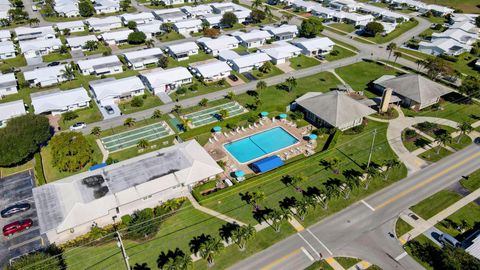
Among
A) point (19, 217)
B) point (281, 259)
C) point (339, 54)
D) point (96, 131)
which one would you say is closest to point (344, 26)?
point (339, 54)

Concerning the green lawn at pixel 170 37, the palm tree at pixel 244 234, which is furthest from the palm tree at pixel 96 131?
the green lawn at pixel 170 37

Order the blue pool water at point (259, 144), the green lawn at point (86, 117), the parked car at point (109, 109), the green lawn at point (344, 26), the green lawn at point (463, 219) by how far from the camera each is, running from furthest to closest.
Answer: the green lawn at point (344, 26)
the parked car at point (109, 109)
the green lawn at point (86, 117)
the blue pool water at point (259, 144)
the green lawn at point (463, 219)

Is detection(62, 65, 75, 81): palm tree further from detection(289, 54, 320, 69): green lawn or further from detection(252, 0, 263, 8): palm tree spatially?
detection(252, 0, 263, 8): palm tree

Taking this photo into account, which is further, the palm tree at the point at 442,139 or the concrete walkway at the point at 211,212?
the palm tree at the point at 442,139

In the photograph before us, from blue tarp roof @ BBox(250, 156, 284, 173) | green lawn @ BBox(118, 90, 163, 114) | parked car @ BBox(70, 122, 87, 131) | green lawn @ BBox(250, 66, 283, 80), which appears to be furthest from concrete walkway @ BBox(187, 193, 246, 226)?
green lawn @ BBox(250, 66, 283, 80)

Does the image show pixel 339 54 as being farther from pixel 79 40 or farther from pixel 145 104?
pixel 79 40

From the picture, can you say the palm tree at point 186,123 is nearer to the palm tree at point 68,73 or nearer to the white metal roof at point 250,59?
the white metal roof at point 250,59
